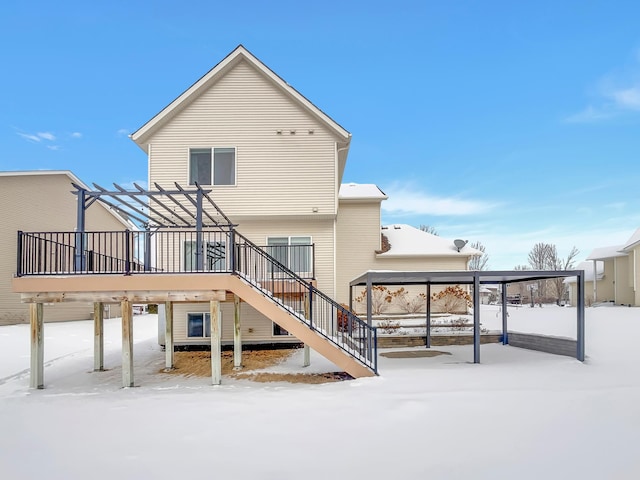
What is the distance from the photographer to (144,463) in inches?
224

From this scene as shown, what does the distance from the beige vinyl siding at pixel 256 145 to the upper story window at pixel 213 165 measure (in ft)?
0.59

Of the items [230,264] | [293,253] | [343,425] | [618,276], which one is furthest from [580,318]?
[618,276]

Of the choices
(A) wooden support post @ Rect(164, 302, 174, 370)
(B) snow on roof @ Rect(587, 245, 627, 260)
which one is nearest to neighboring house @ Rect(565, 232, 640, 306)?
(B) snow on roof @ Rect(587, 245, 627, 260)

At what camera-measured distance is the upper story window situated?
15852mm

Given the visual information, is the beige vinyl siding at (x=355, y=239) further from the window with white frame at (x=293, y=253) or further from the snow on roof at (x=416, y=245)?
the window with white frame at (x=293, y=253)

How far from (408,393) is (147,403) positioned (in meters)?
5.17

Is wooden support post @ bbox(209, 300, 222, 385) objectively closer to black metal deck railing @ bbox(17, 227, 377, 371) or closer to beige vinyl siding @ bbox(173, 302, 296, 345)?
black metal deck railing @ bbox(17, 227, 377, 371)

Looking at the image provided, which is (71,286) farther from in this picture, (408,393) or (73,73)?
(73,73)

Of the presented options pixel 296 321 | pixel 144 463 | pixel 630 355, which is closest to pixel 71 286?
pixel 296 321

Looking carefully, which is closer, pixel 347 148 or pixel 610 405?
pixel 610 405

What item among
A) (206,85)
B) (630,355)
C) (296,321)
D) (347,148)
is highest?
(206,85)

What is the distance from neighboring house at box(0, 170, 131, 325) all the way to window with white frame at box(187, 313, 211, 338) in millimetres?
14062

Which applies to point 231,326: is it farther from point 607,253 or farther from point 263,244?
point 607,253

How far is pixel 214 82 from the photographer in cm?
1606
